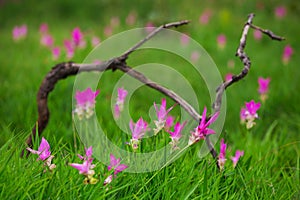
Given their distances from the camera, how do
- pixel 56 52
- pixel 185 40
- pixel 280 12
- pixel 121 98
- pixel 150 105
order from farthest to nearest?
pixel 280 12 < pixel 185 40 < pixel 56 52 < pixel 150 105 < pixel 121 98

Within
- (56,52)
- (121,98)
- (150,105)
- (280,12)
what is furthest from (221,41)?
(121,98)

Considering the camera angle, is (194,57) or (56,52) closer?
(56,52)

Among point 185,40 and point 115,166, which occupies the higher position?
point 115,166

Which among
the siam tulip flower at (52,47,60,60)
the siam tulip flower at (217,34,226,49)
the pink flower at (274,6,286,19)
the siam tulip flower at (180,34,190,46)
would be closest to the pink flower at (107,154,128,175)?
the siam tulip flower at (52,47,60,60)

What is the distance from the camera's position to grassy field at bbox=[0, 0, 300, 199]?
1.54 meters

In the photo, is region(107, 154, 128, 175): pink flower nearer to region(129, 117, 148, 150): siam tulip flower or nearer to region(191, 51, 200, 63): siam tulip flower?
region(129, 117, 148, 150): siam tulip flower

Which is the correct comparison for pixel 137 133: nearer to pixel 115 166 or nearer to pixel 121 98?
pixel 115 166

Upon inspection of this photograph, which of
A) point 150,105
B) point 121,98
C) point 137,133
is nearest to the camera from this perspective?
point 137,133

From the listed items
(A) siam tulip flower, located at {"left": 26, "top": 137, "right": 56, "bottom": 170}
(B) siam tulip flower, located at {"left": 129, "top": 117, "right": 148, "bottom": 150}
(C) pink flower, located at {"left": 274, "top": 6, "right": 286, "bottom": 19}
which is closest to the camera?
(A) siam tulip flower, located at {"left": 26, "top": 137, "right": 56, "bottom": 170}

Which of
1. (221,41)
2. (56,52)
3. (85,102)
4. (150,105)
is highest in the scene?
(85,102)

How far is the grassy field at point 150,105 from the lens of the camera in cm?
154

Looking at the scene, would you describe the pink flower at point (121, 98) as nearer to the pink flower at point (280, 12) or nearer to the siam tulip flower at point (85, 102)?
the siam tulip flower at point (85, 102)

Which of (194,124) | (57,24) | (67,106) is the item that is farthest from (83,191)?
(57,24)

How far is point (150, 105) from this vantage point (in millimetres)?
3961
